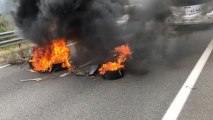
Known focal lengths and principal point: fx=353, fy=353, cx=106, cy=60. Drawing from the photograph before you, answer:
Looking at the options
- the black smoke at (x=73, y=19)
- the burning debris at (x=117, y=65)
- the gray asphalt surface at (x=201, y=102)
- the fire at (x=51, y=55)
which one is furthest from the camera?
the fire at (x=51, y=55)

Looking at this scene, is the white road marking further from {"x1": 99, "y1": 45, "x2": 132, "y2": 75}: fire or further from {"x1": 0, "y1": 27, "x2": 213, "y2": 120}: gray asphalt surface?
{"x1": 99, "y1": 45, "x2": 132, "y2": 75}: fire

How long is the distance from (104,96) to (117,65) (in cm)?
125

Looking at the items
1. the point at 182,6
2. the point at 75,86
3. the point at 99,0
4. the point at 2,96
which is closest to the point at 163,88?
the point at 75,86

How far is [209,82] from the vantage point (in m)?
6.80

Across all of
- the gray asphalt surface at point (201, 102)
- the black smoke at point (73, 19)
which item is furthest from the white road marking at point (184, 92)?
the black smoke at point (73, 19)

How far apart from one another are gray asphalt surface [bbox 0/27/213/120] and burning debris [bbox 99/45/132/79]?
6.5 inches

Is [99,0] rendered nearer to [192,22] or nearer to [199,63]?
[199,63]

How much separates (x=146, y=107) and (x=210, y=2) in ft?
19.4

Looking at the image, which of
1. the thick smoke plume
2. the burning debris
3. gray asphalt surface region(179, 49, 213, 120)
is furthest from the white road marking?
the burning debris

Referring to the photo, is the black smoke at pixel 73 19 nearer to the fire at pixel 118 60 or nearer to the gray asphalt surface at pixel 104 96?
the fire at pixel 118 60

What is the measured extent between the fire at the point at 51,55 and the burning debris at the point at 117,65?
1.20 metres

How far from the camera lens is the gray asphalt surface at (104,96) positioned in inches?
215

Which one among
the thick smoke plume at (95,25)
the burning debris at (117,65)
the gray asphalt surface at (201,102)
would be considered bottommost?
the gray asphalt surface at (201,102)

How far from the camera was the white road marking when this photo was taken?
17.4 ft
